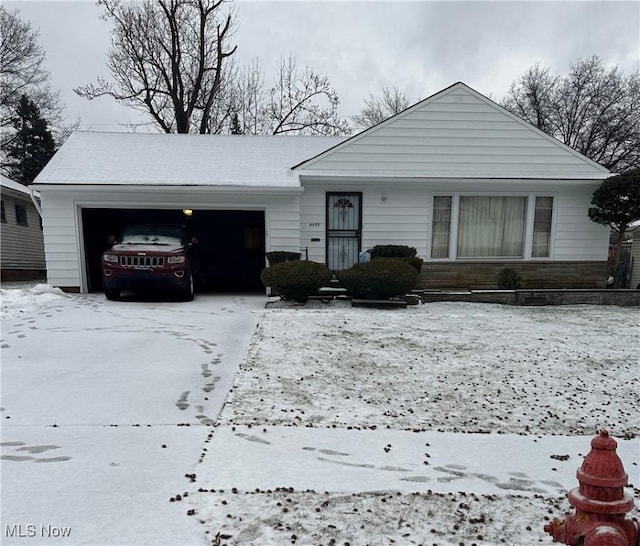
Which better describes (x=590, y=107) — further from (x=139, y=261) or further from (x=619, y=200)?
(x=139, y=261)

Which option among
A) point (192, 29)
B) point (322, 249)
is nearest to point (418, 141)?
point (322, 249)

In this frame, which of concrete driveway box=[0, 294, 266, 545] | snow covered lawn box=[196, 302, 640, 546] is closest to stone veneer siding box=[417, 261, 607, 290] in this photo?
snow covered lawn box=[196, 302, 640, 546]

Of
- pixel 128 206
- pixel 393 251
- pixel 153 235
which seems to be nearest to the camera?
pixel 153 235

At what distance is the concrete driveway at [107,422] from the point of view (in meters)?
2.10

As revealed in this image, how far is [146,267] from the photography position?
8578 mm

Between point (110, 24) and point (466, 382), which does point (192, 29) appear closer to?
point (110, 24)

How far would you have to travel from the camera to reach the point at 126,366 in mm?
4508

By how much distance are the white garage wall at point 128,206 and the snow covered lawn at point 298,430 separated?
13.1 feet

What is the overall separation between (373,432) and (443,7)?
13.5 meters

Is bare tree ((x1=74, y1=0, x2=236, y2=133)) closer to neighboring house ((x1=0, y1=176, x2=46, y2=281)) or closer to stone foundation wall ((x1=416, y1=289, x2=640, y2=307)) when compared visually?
neighboring house ((x1=0, y1=176, x2=46, y2=281))

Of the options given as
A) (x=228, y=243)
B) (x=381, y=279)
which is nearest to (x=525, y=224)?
(x=381, y=279)

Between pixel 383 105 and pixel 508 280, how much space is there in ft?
75.6

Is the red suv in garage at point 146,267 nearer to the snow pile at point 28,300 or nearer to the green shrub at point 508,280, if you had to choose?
the snow pile at point 28,300

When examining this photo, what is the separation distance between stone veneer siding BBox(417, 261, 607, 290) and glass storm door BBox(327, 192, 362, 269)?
1.97 meters
